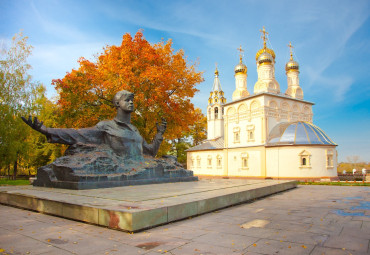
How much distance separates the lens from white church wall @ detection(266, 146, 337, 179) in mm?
28078

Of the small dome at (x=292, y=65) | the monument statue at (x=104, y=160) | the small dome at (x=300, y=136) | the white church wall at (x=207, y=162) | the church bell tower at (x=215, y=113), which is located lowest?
the white church wall at (x=207, y=162)

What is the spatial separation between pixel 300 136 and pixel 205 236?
27826 millimetres

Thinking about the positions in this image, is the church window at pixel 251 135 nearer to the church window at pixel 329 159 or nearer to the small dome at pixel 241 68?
the church window at pixel 329 159

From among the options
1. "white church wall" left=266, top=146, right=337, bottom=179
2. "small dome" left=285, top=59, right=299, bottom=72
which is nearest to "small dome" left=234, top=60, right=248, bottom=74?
"small dome" left=285, top=59, right=299, bottom=72

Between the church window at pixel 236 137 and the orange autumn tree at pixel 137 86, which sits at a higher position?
the orange autumn tree at pixel 137 86

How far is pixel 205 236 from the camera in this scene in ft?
13.5

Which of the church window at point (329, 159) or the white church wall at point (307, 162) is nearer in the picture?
the white church wall at point (307, 162)

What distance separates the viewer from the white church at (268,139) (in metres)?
28.5

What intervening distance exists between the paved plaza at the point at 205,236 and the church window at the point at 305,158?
24086mm

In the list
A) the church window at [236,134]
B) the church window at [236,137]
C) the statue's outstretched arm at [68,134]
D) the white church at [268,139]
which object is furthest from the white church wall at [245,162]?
the statue's outstretched arm at [68,134]

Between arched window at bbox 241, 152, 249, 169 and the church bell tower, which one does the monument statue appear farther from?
the church bell tower

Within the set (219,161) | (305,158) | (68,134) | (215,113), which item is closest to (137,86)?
(68,134)

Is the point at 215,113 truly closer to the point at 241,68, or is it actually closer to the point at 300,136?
the point at 241,68

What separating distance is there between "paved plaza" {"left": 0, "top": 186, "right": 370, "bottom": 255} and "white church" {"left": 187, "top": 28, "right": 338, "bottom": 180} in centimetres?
2456
